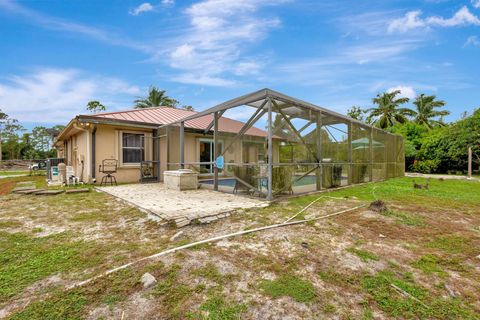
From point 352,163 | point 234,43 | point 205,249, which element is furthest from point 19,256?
point 234,43

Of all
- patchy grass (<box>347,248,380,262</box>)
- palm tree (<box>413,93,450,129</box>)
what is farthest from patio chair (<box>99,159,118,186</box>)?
palm tree (<box>413,93,450,129</box>)

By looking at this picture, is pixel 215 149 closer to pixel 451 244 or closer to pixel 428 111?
pixel 451 244

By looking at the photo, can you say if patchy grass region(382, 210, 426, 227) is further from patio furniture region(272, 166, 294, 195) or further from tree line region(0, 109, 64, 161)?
tree line region(0, 109, 64, 161)

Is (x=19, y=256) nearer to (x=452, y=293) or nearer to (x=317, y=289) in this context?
(x=317, y=289)

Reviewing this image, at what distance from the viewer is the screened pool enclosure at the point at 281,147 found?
5.66 m

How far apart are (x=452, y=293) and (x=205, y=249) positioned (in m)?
2.25

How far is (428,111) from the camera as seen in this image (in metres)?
25.8

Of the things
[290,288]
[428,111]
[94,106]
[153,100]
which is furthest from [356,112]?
[94,106]

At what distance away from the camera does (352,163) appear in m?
8.20

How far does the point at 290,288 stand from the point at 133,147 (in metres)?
8.98

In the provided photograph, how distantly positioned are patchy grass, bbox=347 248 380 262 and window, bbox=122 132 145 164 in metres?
8.81

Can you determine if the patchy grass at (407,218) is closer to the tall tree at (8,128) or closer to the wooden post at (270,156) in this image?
the wooden post at (270,156)

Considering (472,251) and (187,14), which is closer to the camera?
(472,251)

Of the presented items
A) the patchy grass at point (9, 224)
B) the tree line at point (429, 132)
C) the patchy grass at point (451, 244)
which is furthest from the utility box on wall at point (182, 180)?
the tree line at point (429, 132)
